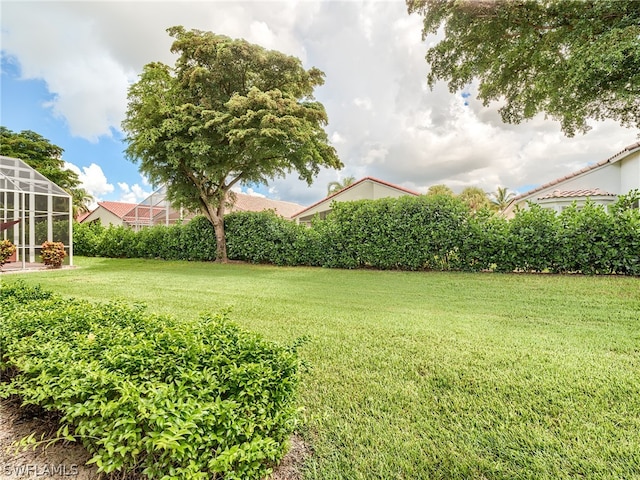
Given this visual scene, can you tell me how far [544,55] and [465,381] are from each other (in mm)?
8481

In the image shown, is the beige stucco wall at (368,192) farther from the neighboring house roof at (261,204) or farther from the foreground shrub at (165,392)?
the foreground shrub at (165,392)

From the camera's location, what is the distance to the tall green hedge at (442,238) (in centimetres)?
714

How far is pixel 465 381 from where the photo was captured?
252 cm

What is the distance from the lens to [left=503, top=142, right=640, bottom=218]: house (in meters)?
13.6

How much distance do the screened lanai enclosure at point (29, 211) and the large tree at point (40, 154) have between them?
1384 cm

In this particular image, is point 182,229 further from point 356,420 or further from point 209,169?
point 356,420

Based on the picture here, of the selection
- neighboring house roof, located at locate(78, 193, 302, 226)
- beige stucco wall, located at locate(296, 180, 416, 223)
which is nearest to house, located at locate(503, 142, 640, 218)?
beige stucco wall, located at locate(296, 180, 416, 223)

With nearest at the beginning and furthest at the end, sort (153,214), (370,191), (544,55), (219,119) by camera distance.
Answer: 1. (544,55)
2. (219,119)
3. (370,191)
4. (153,214)

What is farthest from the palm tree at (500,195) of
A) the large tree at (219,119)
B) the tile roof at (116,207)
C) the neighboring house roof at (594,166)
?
Result: the tile roof at (116,207)

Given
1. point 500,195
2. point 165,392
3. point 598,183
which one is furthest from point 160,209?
point 500,195

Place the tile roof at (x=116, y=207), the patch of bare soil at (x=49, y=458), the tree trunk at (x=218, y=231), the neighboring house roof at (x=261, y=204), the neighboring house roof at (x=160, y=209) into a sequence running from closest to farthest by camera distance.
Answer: the patch of bare soil at (x=49, y=458)
the tree trunk at (x=218, y=231)
the neighboring house roof at (x=160, y=209)
the tile roof at (x=116, y=207)
the neighboring house roof at (x=261, y=204)

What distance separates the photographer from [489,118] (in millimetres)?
10523

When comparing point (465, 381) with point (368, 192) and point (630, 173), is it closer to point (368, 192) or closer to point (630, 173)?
point (368, 192)

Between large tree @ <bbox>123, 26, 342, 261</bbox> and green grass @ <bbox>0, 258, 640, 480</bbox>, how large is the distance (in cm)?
750
